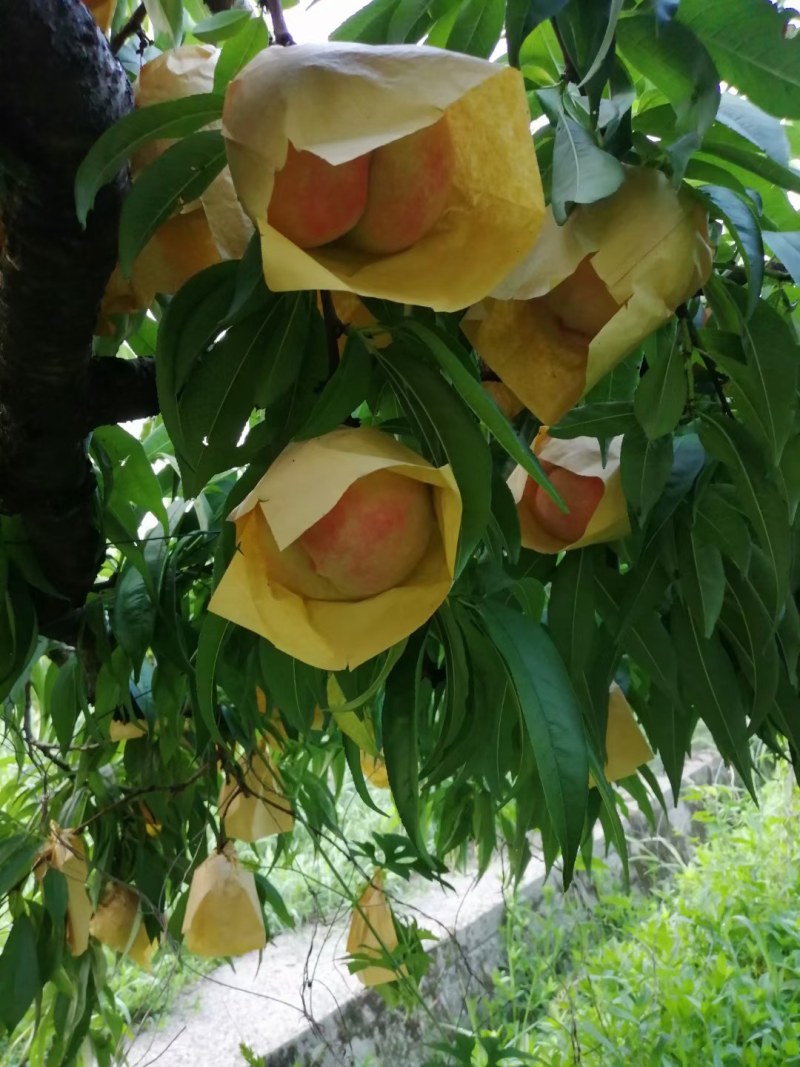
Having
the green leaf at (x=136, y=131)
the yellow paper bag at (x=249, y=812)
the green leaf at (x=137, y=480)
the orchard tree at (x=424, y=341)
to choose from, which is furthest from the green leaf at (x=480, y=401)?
the yellow paper bag at (x=249, y=812)

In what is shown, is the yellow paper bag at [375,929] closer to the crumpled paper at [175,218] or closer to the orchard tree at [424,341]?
the orchard tree at [424,341]

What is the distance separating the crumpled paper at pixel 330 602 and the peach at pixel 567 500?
207mm

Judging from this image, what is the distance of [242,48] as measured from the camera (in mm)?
301

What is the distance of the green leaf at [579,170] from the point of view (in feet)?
0.79

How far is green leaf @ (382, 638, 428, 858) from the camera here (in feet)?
1.29

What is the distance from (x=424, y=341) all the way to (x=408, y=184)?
47mm

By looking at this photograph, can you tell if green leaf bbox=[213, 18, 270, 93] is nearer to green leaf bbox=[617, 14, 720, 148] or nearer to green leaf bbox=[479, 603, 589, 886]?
green leaf bbox=[617, 14, 720, 148]

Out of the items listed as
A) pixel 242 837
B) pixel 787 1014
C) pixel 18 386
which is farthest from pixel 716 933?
pixel 18 386

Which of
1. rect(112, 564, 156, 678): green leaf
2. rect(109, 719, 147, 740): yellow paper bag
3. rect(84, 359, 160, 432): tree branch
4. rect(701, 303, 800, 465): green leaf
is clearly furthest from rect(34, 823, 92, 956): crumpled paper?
rect(701, 303, 800, 465): green leaf

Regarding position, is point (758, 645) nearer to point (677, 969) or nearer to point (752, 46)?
point (752, 46)

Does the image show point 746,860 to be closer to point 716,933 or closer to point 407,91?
point 716,933

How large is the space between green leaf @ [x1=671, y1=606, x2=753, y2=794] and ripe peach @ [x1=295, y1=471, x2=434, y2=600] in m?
0.34

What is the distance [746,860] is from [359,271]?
223 centimetres

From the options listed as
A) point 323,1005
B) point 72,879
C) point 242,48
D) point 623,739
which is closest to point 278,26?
point 242,48
